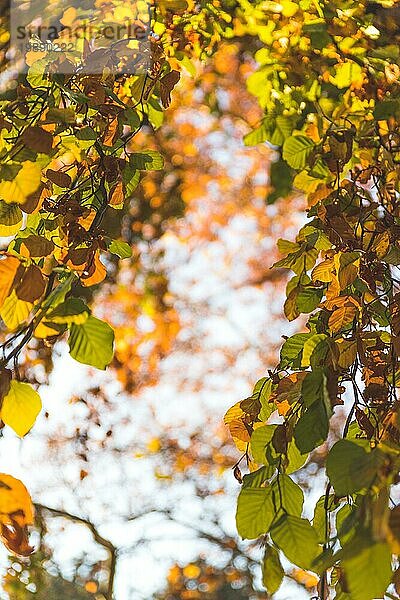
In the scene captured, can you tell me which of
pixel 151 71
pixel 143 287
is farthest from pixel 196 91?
pixel 151 71

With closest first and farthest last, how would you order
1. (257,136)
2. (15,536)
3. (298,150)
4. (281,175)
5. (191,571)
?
(15,536) → (298,150) → (257,136) → (281,175) → (191,571)

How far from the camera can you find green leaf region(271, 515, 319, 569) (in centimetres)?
48

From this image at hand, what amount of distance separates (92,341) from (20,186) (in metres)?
0.12

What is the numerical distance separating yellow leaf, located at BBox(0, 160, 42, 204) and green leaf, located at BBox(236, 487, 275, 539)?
245mm

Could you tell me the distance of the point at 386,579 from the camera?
14.5 inches

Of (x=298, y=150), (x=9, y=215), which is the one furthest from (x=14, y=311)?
(x=298, y=150)

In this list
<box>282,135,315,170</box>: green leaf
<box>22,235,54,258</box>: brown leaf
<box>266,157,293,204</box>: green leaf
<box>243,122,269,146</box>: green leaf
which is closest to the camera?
<box>22,235,54,258</box>: brown leaf

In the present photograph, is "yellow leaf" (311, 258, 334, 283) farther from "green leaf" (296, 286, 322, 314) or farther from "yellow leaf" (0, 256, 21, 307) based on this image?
"yellow leaf" (0, 256, 21, 307)

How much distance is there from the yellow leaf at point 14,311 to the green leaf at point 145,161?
233 millimetres

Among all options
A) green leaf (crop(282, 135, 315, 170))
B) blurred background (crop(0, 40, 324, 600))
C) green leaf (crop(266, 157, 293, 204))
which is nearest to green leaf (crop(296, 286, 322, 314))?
green leaf (crop(282, 135, 315, 170))

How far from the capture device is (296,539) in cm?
49

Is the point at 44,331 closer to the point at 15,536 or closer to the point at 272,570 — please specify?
the point at 15,536

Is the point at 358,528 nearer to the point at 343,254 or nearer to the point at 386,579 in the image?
the point at 386,579

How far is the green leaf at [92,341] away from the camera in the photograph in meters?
0.49
